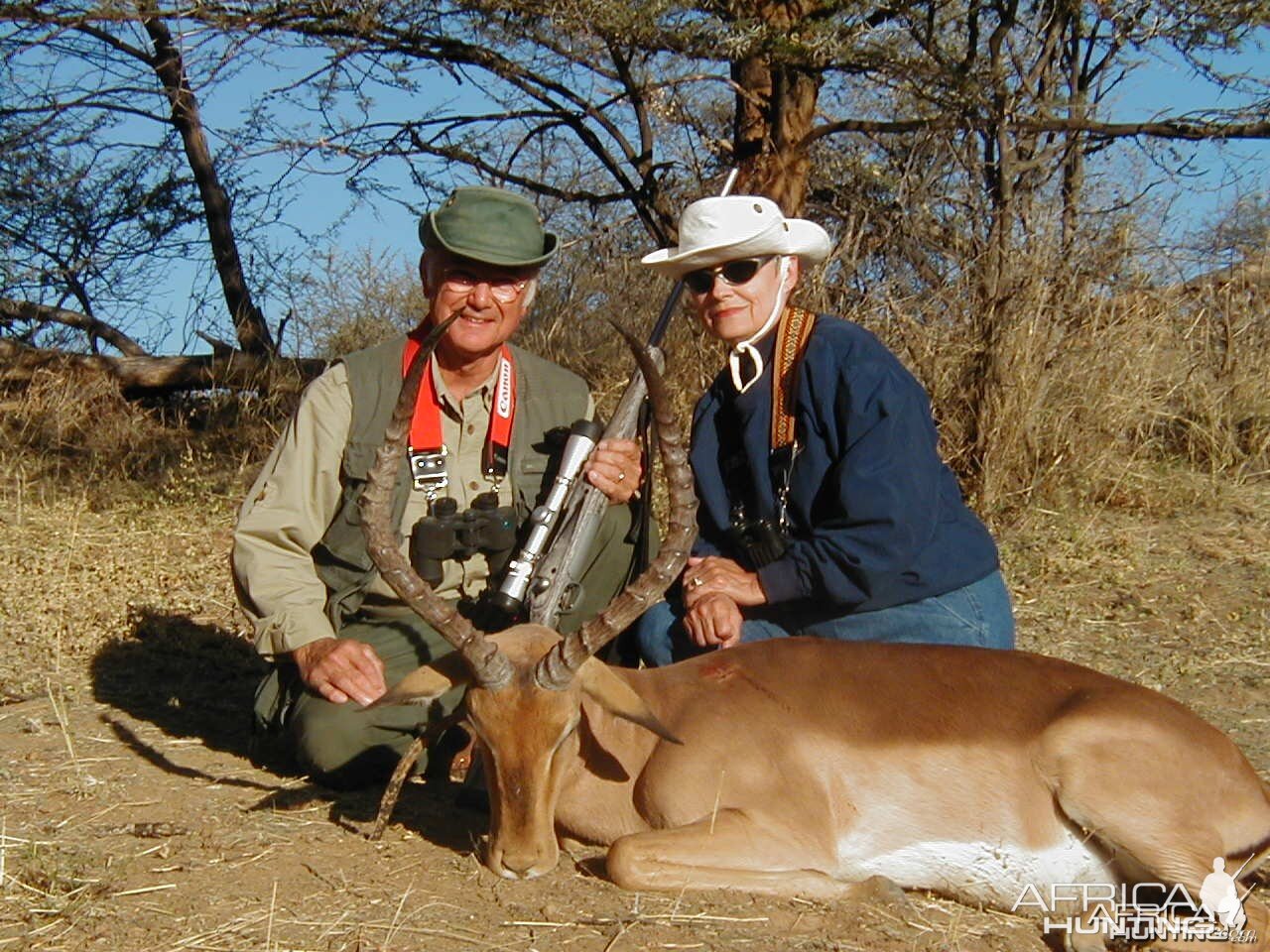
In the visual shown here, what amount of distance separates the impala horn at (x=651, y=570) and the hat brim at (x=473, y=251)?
1.14 m

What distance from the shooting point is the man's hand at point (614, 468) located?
5184mm

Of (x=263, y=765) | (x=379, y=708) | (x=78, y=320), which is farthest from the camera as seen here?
(x=78, y=320)

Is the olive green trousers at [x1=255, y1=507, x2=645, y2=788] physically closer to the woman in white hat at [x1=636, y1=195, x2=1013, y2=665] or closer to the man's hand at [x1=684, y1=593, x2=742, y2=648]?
the woman in white hat at [x1=636, y1=195, x2=1013, y2=665]

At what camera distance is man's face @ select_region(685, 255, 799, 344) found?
5.07m

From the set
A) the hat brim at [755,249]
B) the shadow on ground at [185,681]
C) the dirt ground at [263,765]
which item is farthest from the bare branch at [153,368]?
the hat brim at [755,249]

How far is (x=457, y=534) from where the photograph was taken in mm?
A: 5160

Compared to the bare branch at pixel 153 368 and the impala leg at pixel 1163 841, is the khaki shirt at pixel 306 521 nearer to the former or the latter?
the impala leg at pixel 1163 841

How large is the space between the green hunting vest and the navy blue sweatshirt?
76 cm

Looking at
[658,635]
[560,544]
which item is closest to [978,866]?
[658,635]

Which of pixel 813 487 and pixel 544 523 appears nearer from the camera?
pixel 813 487

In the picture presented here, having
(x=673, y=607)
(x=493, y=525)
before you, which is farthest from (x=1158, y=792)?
(x=493, y=525)

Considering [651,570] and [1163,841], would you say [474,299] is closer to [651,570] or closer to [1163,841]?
[651,570]

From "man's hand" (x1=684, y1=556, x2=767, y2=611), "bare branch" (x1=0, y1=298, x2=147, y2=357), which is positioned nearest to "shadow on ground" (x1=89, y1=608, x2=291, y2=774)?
"man's hand" (x1=684, y1=556, x2=767, y2=611)

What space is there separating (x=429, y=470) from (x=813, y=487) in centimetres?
132
